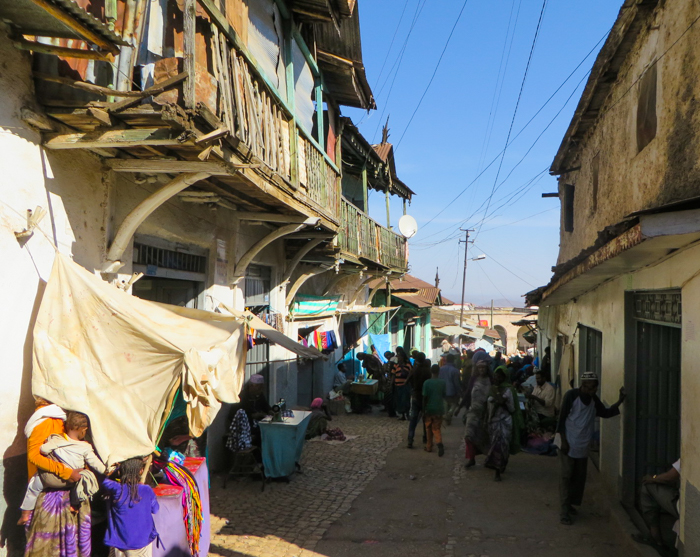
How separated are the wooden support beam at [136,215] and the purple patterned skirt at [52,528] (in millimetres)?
1920

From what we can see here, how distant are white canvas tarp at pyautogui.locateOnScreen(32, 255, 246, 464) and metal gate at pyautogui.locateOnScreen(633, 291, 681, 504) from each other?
14.9 feet

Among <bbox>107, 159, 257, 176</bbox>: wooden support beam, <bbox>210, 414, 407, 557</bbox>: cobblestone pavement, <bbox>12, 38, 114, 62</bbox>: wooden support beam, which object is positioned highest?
<bbox>12, 38, 114, 62</bbox>: wooden support beam

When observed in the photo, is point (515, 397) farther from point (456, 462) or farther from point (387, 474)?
point (387, 474)

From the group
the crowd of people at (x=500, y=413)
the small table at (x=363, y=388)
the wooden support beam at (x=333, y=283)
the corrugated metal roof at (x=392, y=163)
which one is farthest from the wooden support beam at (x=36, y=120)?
the corrugated metal roof at (x=392, y=163)

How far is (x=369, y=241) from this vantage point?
1307 cm

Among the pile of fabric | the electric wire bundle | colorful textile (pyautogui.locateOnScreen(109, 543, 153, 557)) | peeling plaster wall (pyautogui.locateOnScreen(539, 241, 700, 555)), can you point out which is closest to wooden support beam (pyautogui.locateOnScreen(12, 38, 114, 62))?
the electric wire bundle

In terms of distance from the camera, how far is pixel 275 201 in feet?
21.4

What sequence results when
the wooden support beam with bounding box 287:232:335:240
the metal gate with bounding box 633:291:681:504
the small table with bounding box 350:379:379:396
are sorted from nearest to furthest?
the metal gate with bounding box 633:291:681:504, the wooden support beam with bounding box 287:232:335:240, the small table with bounding box 350:379:379:396

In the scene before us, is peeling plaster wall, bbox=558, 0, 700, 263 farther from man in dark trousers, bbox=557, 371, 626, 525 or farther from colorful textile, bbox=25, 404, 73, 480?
colorful textile, bbox=25, 404, 73, 480

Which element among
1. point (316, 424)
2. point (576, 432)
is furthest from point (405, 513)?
point (316, 424)

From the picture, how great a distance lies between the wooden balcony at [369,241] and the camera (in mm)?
10992

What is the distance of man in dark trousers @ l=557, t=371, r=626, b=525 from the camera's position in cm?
611

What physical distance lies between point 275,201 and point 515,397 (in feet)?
15.3

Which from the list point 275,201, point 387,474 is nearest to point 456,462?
point 387,474
